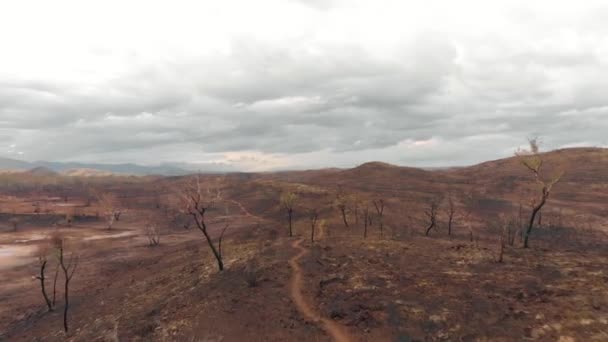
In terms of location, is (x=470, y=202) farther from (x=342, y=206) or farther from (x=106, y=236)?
(x=106, y=236)

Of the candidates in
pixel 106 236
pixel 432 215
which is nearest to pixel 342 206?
pixel 432 215

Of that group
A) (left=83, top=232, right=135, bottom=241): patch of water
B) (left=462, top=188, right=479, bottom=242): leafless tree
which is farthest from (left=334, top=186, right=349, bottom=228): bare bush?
(left=83, top=232, right=135, bottom=241): patch of water

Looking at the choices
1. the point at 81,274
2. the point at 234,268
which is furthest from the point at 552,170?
the point at 81,274

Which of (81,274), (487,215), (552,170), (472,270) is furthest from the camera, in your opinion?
(552,170)

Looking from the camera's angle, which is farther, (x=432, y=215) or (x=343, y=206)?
(x=343, y=206)

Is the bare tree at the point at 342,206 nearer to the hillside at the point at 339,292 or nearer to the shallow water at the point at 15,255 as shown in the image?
the hillside at the point at 339,292

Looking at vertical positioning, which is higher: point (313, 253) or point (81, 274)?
point (313, 253)

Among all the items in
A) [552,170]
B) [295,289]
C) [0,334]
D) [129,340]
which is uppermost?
[552,170]

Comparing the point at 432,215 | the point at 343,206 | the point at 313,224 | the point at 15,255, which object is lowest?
the point at 15,255

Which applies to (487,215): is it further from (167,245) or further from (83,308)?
(83,308)
